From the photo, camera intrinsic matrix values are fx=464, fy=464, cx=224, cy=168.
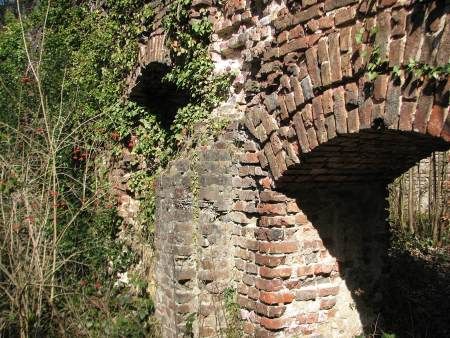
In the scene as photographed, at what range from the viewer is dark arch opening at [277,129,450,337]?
329 centimetres

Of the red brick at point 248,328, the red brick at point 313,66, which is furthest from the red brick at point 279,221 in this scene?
the red brick at point 313,66

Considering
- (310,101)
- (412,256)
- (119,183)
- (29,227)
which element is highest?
(310,101)

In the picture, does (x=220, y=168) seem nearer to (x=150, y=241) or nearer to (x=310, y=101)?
(x=310, y=101)

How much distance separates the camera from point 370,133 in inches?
111

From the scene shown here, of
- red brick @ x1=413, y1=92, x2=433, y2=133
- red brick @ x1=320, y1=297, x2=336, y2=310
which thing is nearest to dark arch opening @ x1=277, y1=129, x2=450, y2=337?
red brick @ x1=320, y1=297, x2=336, y2=310

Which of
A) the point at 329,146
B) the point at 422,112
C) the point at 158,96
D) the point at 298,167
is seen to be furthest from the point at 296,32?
the point at 158,96

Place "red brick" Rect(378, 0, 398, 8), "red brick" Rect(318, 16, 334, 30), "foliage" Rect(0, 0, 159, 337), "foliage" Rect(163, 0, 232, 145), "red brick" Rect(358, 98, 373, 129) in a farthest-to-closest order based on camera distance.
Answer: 1. "foliage" Rect(163, 0, 232, 145)
2. "foliage" Rect(0, 0, 159, 337)
3. "red brick" Rect(318, 16, 334, 30)
4. "red brick" Rect(358, 98, 373, 129)
5. "red brick" Rect(378, 0, 398, 8)

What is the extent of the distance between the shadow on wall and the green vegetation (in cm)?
132

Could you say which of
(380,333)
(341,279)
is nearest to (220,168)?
(341,279)

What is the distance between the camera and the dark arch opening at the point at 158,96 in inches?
228

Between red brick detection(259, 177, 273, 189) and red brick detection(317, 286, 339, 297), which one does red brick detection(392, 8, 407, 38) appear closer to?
red brick detection(259, 177, 273, 189)

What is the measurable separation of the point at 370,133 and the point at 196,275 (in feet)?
6.82

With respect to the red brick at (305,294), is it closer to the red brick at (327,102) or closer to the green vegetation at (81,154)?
the red brick at (327,102)

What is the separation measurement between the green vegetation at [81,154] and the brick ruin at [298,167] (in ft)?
1.51
